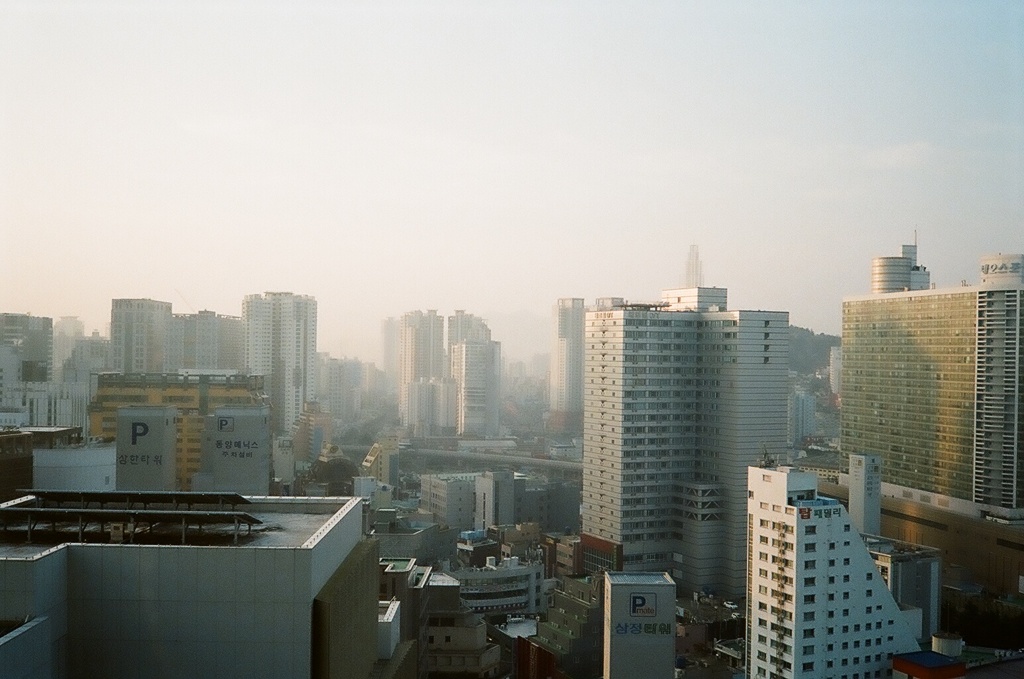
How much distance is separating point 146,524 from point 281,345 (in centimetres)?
1352

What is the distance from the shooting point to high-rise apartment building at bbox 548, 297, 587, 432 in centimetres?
1966

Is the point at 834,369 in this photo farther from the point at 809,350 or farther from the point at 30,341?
the point at 30,341

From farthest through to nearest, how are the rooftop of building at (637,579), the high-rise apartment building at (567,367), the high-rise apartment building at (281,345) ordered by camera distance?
the high-rise apartment building at (567,367) < the high-rise apartment building at (281,345) < the rooftop of building at (637,579)

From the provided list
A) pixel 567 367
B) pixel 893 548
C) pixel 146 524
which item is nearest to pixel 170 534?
pixel 146 524

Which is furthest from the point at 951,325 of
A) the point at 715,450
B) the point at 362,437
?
the point at 362,437

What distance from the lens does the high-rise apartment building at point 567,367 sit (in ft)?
64.5

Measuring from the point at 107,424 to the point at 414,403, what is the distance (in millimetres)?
11727

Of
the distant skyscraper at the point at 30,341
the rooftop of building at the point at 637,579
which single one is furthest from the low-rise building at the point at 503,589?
the distant skyscraper at the point at 30,341

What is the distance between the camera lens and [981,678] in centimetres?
591

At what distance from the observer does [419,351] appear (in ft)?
69.3

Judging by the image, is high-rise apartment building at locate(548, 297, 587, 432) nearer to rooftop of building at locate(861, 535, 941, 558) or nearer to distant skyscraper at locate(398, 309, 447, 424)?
distant skyscraper at locate(398, 309, 447, 424)

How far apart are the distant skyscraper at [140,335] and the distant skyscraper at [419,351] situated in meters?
8.73

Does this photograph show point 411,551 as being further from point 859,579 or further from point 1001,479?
point 1001,479

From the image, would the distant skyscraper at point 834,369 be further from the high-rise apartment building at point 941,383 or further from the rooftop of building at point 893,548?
the rooftop of building at point 893,548
